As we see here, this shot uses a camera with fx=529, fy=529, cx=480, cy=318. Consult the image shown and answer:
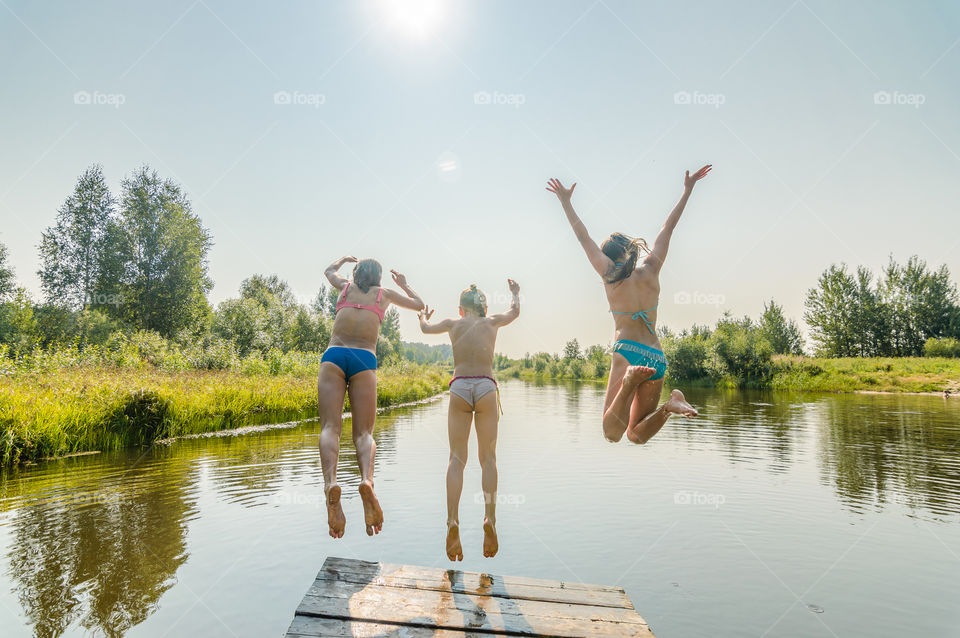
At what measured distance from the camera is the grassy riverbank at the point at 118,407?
12078mm

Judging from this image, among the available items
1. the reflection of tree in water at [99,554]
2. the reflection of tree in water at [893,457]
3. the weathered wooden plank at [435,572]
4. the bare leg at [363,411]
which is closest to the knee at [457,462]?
the bare leg at [363,411]

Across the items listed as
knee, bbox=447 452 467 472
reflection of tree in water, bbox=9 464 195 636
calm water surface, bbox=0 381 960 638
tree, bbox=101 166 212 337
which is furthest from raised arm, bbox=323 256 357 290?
tree, bbox=101 166 212 337

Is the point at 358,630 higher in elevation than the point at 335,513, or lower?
lower

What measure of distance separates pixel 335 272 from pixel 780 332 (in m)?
77.3

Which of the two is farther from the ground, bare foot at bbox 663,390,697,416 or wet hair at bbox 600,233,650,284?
wet hair at bbox 600,233,650,284

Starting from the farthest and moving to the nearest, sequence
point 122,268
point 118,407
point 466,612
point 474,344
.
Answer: point 122,268 → point 118,407 → point 474,344 → point 466,612

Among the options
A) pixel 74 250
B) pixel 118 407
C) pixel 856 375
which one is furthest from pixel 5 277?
pixel 856 375

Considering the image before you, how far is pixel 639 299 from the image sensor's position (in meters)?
5.62

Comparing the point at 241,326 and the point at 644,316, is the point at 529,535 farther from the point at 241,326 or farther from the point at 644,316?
the point at 241,326

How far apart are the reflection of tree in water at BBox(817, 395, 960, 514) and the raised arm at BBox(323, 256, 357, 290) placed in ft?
35.2

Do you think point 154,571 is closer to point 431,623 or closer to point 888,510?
point 431,623

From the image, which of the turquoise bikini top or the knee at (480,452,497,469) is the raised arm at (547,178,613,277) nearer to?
the turquoise bikini top

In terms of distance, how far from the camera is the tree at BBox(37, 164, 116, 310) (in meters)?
41.0

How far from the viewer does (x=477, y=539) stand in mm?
8367
